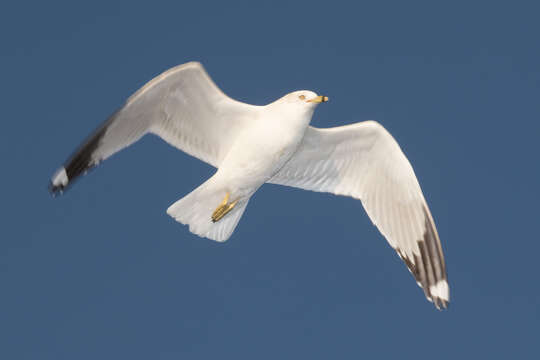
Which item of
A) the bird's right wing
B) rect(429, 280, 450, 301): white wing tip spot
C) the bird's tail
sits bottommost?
rect(429, 280, 450, 301): white wing tip spot

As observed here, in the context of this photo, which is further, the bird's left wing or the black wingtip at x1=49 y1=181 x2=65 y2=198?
the bird's left wing

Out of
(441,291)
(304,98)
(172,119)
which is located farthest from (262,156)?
(441,291)

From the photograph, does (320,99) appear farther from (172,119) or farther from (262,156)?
(172,119)

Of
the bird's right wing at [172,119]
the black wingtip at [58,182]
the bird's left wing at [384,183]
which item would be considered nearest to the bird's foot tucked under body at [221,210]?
the bird's right wing at [172,119]

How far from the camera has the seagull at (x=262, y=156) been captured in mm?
7105

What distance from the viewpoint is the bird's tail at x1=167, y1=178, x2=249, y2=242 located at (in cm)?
726

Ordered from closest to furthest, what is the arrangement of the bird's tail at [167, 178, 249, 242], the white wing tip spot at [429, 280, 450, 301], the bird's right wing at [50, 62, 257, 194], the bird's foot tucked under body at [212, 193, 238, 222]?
the bird's right wing at [50, 62, 257, 194] < the bird's tail at [167, 178, 249, 242] < the bird's foot tucked under body at [212, 193, 238, 222] < the white wing tip spot at [429, 280, 450, 301]

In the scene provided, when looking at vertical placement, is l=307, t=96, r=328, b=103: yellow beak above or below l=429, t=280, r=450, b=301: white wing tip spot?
above

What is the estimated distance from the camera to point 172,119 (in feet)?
24.1

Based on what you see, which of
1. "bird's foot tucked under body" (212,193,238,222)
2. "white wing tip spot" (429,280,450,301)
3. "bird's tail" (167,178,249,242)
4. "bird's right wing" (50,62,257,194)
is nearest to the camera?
"bird's right wing" (50,62,257,194)

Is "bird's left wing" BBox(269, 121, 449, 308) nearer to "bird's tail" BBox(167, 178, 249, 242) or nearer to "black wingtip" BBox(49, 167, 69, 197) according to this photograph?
"bird's tail" BBox(167, 178, 249, 242)

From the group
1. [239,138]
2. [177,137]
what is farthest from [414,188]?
[177,137]

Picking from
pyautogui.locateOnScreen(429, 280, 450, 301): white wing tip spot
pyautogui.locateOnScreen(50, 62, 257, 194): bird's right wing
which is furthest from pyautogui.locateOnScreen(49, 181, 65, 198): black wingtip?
pyautogui.locateOnScreen(429, 280, 450, 301): white wing tip spot

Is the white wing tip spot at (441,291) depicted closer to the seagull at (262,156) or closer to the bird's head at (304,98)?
the seagull at (262,156)
